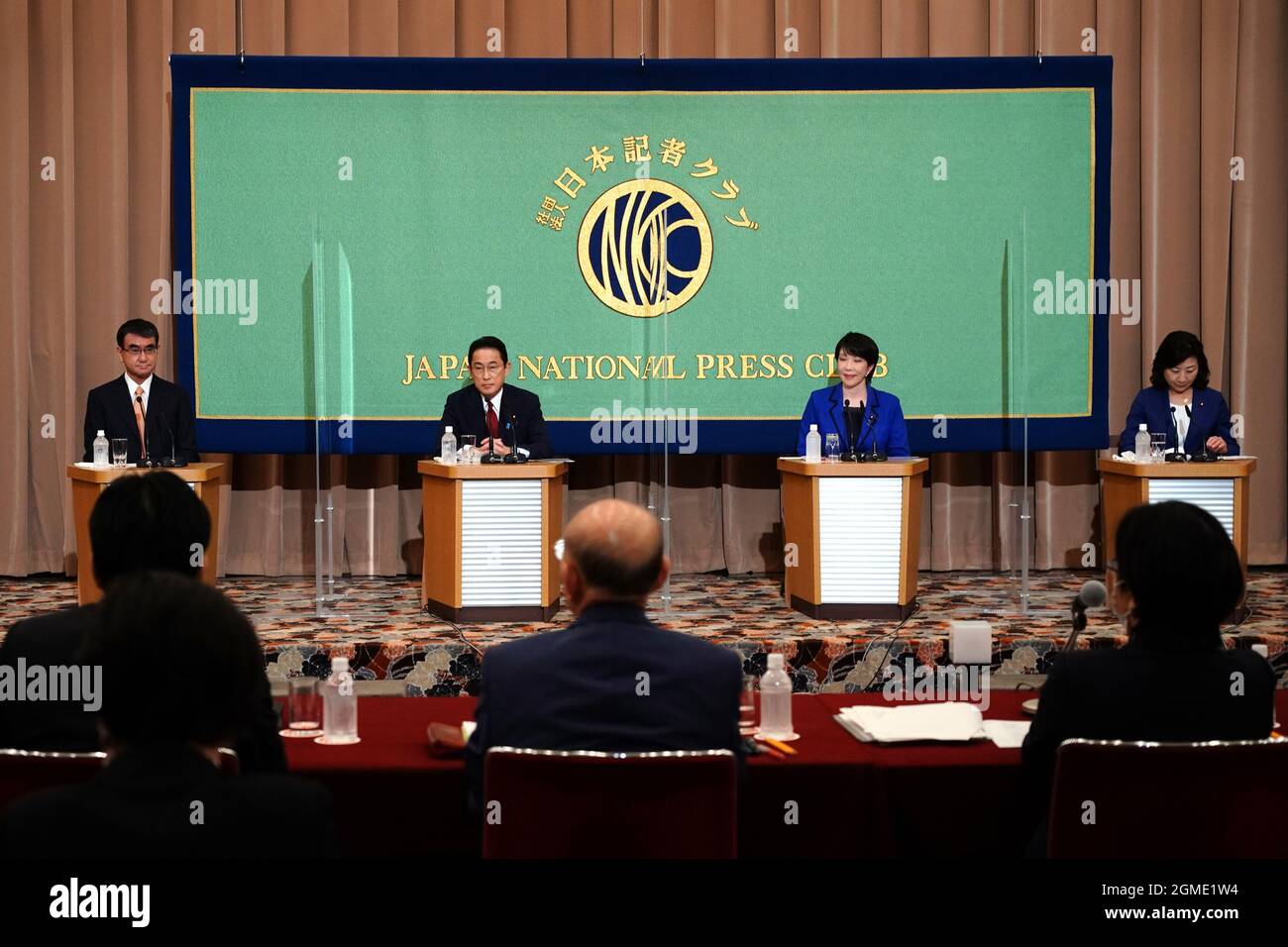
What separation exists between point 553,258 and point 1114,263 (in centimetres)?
298

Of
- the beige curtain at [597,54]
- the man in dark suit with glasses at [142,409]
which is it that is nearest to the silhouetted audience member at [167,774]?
the man in dark suit with glasses at [142,409]

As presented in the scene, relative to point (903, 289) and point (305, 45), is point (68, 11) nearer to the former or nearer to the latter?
point (305, 45)

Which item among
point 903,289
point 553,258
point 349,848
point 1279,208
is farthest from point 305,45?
point 349,848

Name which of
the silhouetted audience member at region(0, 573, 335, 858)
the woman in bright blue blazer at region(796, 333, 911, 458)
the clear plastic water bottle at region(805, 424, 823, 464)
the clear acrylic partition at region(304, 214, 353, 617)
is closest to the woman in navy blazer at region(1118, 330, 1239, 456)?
the woman in bright blue blazer at region(796, 333, 911, 458)

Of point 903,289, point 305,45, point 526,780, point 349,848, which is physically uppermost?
point 305,45

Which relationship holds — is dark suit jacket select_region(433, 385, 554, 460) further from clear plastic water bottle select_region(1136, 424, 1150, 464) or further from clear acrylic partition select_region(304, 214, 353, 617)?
→ clear plastic water bottle select_region(1136, 424, 1150, 464)

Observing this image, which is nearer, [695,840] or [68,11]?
[695,840]

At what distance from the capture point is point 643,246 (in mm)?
6785

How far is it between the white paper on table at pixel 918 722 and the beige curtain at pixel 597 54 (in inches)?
185

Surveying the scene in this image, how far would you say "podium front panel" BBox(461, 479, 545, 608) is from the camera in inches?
222

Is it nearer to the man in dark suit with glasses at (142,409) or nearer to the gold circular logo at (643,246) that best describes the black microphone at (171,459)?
the man in dark suit with glasses at (142,409)

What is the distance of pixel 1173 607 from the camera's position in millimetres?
2184

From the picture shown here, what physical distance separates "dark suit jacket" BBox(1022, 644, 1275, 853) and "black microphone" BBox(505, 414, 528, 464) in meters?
3.77
